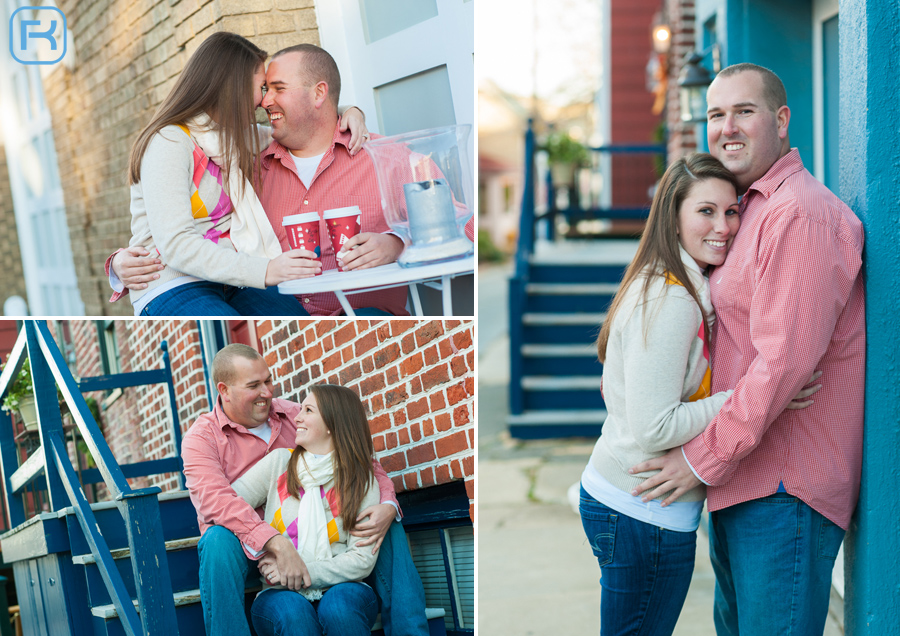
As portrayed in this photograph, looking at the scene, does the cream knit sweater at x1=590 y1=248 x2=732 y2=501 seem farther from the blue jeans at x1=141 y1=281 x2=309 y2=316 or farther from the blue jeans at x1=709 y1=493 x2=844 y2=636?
the blue jeans at x1=141 y1=281 x2=309 y2=316

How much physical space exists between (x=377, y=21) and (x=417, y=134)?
39cm

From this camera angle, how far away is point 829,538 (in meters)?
1.82

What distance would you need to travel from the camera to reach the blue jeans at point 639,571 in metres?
1.87

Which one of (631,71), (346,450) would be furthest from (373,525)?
(631,71)

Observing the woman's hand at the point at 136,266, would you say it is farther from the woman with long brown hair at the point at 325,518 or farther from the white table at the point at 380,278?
the woman with long brown hair at the point at 325,518

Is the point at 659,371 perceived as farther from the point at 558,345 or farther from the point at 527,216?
the point at 527,216

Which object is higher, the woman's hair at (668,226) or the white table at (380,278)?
the woman's hair at (668,226)

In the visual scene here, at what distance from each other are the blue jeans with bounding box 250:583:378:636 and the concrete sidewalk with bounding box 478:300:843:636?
0.85 meters

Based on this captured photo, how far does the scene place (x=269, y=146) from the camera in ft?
8.62

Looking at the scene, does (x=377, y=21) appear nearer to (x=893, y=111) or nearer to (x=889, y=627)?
(x=893, y=111)

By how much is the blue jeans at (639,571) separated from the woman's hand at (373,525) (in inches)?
36.4

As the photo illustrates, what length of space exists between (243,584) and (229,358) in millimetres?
826

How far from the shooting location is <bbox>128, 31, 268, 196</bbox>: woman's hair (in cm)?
251

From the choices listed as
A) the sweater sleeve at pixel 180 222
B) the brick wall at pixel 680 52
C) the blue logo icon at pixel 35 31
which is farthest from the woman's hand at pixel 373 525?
the brick wall at pixel 680 52
